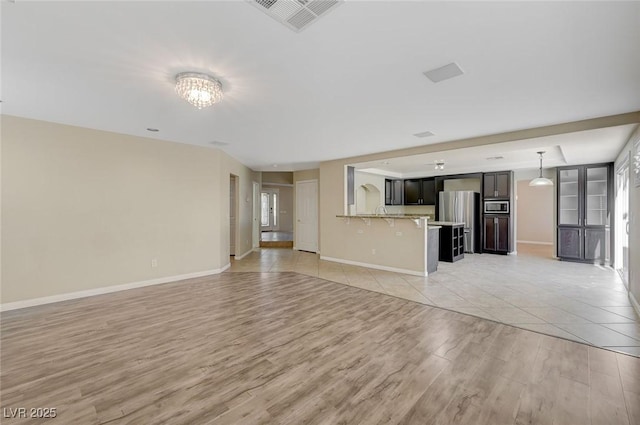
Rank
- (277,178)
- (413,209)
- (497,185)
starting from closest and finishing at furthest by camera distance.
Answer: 1. (497,185)
2. (413,209)
3. (277,178)

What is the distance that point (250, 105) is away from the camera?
3.09 meters

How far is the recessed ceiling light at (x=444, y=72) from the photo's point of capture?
2.27 m

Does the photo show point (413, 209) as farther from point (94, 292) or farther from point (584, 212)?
point (94, 292)

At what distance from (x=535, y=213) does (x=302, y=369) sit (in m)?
11.1

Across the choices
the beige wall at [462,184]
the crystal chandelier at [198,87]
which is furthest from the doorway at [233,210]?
the beige wall at [462,184]

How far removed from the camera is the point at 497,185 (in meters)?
7.60

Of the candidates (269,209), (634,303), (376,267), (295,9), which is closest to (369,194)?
(376,267)

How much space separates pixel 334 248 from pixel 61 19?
5816mm

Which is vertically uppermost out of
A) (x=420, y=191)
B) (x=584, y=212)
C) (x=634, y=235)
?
(x=420, y=191)

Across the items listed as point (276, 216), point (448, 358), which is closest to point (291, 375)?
point (448, 358)

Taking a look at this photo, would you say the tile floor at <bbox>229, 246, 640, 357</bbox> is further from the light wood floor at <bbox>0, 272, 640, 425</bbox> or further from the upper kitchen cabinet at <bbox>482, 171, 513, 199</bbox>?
the upper kitchen cabinet at <bbox>482, 171, 513, 199</bbox>

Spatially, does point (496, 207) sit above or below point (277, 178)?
below

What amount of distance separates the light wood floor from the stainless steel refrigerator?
17.1ft

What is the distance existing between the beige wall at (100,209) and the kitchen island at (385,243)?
111 inches
